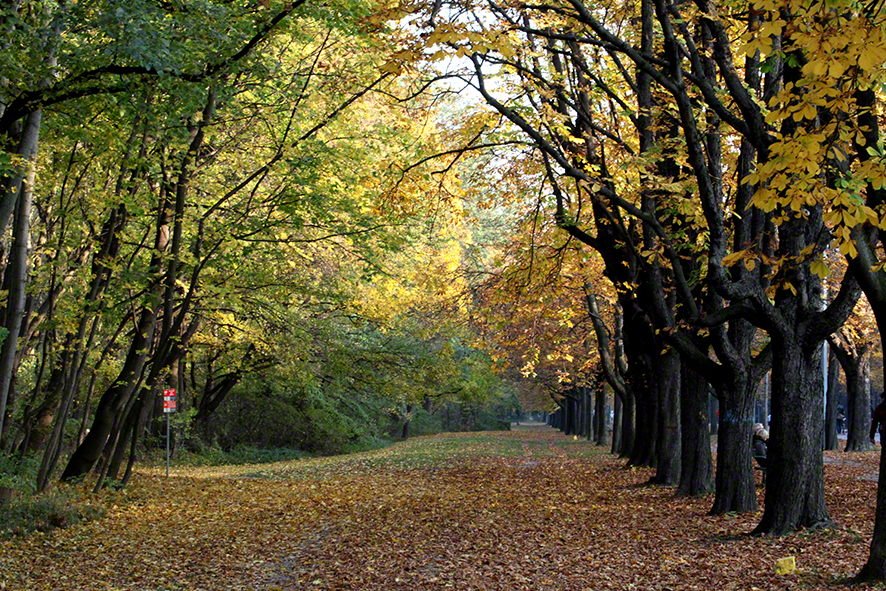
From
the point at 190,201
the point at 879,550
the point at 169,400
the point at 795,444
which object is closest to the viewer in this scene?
the point at 879,550

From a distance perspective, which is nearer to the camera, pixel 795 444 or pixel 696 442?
pixel 795 444

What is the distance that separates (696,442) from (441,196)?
5.95m

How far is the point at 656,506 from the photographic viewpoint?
469 inches

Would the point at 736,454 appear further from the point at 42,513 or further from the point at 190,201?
the point at 190,201

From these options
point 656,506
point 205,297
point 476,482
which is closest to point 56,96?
point 205,297

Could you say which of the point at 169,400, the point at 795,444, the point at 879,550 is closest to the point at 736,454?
the point at 795,444

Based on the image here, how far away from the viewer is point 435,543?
9.11 meters

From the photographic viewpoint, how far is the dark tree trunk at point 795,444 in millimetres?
8289

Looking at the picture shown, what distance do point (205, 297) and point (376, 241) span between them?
12.3 ft

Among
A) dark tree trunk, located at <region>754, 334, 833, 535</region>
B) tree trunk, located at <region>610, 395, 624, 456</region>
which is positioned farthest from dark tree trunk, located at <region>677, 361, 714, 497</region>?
tree trunk, located at <region>610, 395, 624, 456</region>

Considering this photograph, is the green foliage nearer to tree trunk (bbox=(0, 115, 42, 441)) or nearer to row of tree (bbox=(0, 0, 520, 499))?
row of tree (bbox=(0, 0, 520, 499))

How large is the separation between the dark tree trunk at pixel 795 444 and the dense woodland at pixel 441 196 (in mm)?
28

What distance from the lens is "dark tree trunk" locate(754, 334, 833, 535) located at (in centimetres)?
829

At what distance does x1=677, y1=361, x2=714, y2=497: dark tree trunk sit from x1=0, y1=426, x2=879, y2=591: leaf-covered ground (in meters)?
0.61
